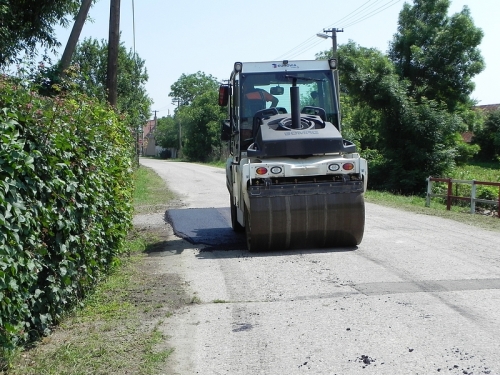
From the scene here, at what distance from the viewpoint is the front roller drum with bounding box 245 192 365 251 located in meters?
10.0

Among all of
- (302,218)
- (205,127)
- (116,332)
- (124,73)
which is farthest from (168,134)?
(116,332)

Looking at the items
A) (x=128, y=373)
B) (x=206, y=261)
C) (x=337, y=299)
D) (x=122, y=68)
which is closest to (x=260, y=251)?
(x=206, y=261)

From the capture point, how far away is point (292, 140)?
1033 cm

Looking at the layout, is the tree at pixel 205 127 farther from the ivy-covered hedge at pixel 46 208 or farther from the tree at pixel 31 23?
the ivy-covered hedge at pixel 46 208

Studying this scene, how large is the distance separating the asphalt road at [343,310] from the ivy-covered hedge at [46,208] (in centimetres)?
122

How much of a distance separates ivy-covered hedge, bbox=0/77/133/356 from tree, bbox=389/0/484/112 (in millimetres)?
26759

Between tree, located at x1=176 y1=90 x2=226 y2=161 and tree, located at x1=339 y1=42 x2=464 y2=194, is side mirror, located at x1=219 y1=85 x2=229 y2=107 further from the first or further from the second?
tree, located at x1=176 y1=90 x2=226 y2=161

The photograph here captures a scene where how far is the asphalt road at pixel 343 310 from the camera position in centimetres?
523

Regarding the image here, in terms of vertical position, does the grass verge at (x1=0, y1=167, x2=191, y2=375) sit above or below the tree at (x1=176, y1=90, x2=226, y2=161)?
below

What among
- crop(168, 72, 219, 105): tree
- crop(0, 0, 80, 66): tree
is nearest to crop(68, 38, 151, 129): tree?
crop(0, 0, 80, 66): tree

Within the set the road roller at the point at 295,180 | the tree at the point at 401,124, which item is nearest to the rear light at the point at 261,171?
the road roller at the point at 295,180

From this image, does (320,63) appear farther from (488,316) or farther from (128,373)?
(128,373)

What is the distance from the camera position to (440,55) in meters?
32.3

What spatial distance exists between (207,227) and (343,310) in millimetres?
7553
